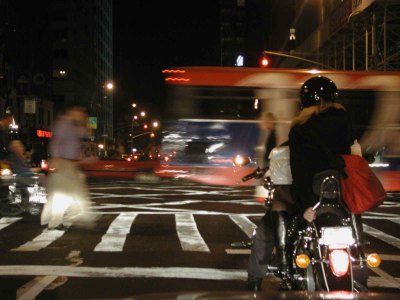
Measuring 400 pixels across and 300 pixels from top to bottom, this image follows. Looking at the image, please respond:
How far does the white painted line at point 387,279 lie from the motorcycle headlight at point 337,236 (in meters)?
2.63

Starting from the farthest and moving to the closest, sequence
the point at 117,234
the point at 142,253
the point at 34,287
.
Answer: the point at 117,234, the point at 142,253, the point at 34,287

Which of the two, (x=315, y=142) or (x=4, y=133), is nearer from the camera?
(x=315, y=142)

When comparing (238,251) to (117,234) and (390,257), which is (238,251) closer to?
(390,257)

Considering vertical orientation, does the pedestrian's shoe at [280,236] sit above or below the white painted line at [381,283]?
above

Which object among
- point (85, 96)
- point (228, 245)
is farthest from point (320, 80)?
point (85, 96)

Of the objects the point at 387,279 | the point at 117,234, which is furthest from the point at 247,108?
the point at 387,279

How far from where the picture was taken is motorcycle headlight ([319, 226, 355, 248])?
407cm

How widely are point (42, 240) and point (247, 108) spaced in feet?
32.9

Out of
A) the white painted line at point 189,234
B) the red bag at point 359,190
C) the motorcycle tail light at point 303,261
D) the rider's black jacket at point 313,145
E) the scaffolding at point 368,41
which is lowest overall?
the white painted line at point 189,234

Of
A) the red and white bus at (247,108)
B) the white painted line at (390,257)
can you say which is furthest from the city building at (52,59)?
the white painted line at (390,257)

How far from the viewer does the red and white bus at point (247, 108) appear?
18.1m

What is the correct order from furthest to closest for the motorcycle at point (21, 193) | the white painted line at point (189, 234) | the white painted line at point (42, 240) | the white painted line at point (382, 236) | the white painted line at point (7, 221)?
the motorcycle at point (21, 193), the white painted line at point (7, 221), the white painted line at point (382, 236), the white painted line at point (189, 234), the white painted line at point (42, 240)

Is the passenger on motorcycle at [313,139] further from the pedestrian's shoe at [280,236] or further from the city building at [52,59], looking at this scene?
the city building at [52,59]

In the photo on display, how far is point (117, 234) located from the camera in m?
10.2
